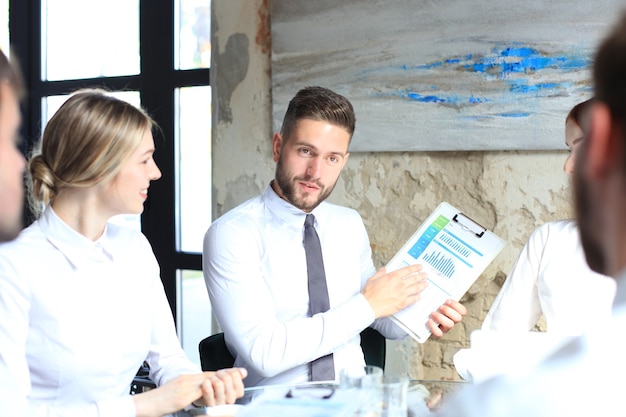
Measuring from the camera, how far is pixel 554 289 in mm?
2270

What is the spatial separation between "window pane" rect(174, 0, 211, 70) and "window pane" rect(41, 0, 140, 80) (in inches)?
11.1

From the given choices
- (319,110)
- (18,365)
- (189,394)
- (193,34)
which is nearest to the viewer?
(18,365)

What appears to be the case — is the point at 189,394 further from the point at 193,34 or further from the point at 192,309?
the point at 193,34

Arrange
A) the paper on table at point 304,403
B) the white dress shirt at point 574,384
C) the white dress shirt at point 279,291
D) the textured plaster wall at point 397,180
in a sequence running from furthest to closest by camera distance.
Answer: the textured plaster wall at point 397,180 → the white dress shirt at point 279,291 → the paper on table at point 304,403 → the white dress shirt at point 574,384

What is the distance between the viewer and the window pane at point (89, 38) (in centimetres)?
423

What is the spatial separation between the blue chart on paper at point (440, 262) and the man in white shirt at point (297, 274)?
0.05m

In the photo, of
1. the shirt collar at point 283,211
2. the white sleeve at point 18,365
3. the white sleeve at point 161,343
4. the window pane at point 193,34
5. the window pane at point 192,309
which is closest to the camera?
the white sleeve at point 18,365

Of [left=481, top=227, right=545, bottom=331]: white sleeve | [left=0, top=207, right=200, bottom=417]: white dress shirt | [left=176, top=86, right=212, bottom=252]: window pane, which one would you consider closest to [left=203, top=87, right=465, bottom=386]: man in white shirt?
[left=481, top=227, right=545, bottom=331]: white sleeve

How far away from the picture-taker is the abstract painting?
271 centimetres

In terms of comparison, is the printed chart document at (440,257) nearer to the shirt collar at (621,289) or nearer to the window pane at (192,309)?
the shirt collar at (621,289)

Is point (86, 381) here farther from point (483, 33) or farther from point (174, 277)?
point (174, 277)

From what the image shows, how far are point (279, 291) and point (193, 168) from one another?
73.8 inches

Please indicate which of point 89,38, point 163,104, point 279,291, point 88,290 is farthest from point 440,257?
point 89,38

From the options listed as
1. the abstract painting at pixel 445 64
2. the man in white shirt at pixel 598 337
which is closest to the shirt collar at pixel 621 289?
the man in white shirt at pixel 598 337
